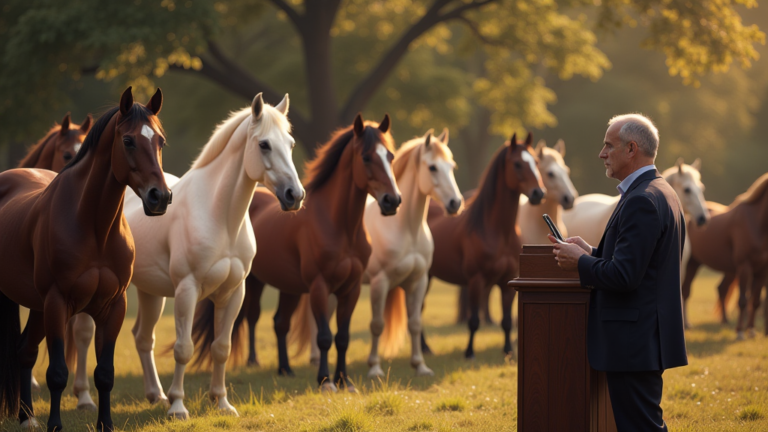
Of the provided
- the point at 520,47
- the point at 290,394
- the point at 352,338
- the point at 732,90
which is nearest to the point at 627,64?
the point at 732,90

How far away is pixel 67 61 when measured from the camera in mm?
14406

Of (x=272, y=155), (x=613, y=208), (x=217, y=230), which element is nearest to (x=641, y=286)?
(x=272, y=155)

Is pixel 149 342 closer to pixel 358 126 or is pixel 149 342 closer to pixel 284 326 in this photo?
pixel 284 326

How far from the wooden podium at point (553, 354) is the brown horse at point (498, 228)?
216 inches

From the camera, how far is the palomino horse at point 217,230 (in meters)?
6.19

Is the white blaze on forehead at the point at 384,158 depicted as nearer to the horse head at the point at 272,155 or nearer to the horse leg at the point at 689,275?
the horse head at the point at 272,155

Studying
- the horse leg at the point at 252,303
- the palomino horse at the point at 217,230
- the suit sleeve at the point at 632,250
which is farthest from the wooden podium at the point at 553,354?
the horse leg at the point at 252,303

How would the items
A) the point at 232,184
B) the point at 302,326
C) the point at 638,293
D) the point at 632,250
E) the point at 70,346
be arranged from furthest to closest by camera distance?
the point at 302,326
the point at 70,346
the point at 232,184
the point at 638,293
the point at 632,250

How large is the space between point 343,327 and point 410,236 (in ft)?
5.17

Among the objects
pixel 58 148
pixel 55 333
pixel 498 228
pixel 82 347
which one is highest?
pixel 58 148

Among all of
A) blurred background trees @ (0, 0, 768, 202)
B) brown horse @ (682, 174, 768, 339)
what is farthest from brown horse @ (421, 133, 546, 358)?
blurred background trees @ (0, 0, 768, 202)

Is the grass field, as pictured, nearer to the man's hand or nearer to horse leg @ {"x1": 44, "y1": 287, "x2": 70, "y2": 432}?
horse leg @ {"x1": 44, "y1": 287, "x2": 70, "y2": 432}

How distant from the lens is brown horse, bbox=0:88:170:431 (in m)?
4.97

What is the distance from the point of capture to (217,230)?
629cm
